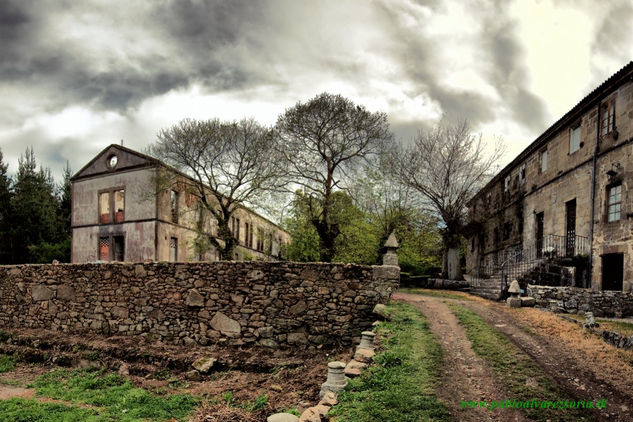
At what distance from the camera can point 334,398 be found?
6406 millimetres

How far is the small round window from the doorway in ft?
87.3

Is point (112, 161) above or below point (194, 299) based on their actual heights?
above

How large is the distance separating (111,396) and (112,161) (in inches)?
805

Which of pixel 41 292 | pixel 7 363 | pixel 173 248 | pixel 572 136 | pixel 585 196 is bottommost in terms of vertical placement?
pixel 7 363

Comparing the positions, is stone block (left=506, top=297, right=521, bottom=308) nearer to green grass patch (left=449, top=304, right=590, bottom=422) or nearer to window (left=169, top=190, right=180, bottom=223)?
green grass patch (left=449, top=304, right=590, bottom=422)

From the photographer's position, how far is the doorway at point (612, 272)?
50.4 feet

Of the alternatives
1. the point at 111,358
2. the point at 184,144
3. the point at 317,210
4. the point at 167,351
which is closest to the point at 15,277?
the point at 111,358

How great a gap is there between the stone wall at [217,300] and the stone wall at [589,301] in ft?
19.0

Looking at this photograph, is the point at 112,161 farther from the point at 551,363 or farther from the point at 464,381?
the point at 551,363

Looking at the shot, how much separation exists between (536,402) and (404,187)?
61.3 feet

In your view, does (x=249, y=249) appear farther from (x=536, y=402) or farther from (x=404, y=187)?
(x=536, y=402)

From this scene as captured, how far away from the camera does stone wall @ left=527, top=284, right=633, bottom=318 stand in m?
12.9

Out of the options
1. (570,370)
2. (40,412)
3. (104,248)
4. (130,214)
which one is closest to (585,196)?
(570,370)

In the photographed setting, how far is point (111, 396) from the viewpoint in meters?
9.66
